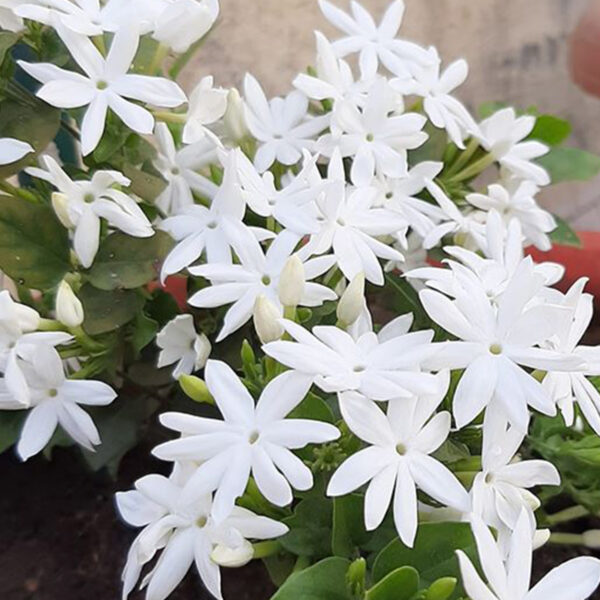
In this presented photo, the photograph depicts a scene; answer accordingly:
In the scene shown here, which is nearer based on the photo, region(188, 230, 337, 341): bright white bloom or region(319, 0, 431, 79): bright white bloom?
region(188, 230, 337, 341): bright white bloom

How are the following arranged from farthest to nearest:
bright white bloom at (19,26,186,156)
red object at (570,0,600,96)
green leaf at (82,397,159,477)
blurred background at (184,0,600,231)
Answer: blurred background at (184,0,600,231) < red object at (570,0,600,96) < green leaf at (82,397,159,477) < bright white bloom at (19,26,186,156)

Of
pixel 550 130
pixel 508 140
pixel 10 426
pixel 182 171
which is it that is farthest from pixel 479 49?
pixel 10 426

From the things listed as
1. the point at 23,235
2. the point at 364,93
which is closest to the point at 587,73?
the point at 364,93

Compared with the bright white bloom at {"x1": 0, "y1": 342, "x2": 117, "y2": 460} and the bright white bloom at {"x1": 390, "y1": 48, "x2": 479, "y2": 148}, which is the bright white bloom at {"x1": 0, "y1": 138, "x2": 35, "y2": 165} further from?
the bright white bloom at {"x1": 390, "y1": 48, "x2": 479, "y2": 148}

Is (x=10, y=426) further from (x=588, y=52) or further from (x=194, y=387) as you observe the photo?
(x=588, y=52)

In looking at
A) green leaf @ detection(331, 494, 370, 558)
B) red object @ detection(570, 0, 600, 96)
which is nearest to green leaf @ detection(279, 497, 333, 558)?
green leaf @ detection(331, 494, 370, 558)

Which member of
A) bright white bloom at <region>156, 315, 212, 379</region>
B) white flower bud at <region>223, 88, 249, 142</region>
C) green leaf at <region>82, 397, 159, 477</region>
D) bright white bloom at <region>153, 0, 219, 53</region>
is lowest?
green leaf at <region>82, 397, 159, 477</region>
